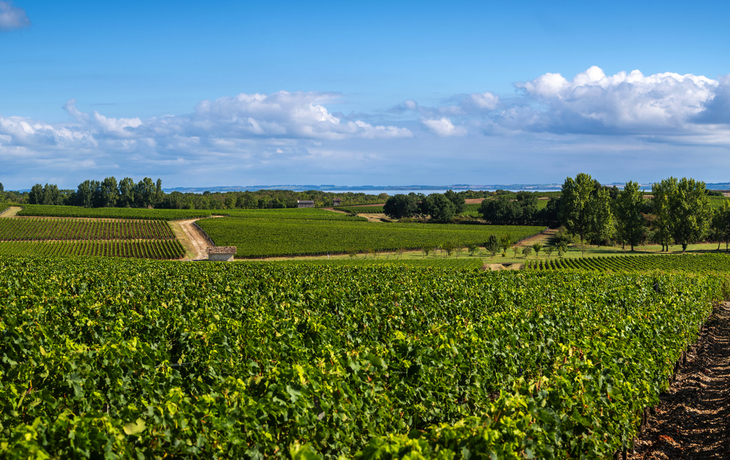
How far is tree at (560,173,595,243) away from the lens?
90706 millimetres

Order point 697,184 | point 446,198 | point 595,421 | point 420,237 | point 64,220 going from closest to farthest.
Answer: point 595,421 → point 697,184 → point 420,237 → point 64,220 → point 446,198

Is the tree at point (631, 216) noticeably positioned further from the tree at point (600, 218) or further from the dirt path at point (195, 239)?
the dirt path at point (195, 239)

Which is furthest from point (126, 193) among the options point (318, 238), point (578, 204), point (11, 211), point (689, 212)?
point (689, 212)

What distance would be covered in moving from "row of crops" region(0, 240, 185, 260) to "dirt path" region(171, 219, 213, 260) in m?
2.37

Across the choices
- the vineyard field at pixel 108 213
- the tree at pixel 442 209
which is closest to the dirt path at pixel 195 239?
the vineyard field at pixel 108 213

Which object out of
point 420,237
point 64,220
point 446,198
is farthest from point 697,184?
point 64,220

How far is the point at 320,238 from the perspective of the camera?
86750 mm

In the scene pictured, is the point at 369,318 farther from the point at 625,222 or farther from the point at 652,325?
the point at 625,222

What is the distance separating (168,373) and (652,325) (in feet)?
38.3

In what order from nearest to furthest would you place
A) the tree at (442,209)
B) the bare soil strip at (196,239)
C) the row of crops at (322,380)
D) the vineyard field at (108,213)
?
the row of crops at (322,380), the bare soil strip at (196,239), the vineyard field at (108,213), the tree at (442,209)

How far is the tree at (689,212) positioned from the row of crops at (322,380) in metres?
81.6

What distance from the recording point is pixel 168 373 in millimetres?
6305

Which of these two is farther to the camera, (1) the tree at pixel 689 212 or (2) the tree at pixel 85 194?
(2) the tree at pixel 85 194

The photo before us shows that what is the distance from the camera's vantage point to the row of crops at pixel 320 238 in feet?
248
